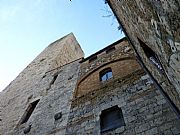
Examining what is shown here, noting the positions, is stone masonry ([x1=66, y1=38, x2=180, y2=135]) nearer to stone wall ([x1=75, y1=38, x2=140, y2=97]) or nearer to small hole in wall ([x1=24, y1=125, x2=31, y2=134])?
stone wall ([x1=75, y1=38, x2=140, y2=97])

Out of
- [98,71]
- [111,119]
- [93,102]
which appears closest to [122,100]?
[111,119]

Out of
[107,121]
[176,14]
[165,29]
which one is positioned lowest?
[107,121]

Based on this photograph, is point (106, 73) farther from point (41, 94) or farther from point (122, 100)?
point (41, 94)

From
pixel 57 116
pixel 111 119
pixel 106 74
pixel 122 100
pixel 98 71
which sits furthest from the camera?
pixel 98 71

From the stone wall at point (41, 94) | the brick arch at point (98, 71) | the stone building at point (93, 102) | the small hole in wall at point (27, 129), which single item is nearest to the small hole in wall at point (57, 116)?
the stone building at point (93, 102)

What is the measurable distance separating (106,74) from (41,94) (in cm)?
319

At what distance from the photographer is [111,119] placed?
567 centimetres

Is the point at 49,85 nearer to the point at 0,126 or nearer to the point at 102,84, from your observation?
the point at 0,126

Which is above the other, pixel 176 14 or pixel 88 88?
pixel 176 14

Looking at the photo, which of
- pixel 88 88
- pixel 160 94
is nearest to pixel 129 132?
pixel 160 94

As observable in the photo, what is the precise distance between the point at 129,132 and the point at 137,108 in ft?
2.24

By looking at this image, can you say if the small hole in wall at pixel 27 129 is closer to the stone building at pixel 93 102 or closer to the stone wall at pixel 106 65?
the stone building at pixel 93 102

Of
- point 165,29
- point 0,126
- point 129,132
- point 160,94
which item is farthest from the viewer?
point 0,126

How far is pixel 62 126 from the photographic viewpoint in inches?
252
